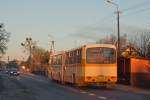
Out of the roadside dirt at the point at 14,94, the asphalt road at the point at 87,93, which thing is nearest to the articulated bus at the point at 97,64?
the asphalt road at the point at 87,93

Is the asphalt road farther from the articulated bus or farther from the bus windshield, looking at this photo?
the bus windshield

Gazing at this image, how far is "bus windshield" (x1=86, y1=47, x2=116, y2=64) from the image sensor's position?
27.6m

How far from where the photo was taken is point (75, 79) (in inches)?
1192

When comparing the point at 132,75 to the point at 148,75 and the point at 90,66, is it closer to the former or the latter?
the point at 148,75

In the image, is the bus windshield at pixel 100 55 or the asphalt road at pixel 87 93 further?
the bus windshield at pixel 100 55

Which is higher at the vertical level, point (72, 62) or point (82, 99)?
point (72, 62)

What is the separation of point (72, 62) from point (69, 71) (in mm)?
1598

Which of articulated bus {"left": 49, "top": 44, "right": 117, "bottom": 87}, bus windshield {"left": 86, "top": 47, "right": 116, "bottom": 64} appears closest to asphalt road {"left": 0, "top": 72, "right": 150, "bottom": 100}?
articulated bus {"left": 49, "top": 44, "right": 117, "bottom": 87}

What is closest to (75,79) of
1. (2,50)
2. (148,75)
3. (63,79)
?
(63,79)

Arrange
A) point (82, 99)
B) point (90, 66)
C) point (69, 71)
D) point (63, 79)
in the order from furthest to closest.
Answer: point (63, 79), point (69, 71), point (90, 66), point (82, 99)

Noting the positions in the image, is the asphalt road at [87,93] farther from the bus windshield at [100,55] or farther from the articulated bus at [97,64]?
the bus windshield at [100,55]

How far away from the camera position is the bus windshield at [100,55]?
1085 inches

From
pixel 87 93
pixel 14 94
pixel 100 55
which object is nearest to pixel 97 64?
pixel 100 55

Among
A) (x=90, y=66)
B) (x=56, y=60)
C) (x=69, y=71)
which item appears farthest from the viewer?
(x=56, y=60)
